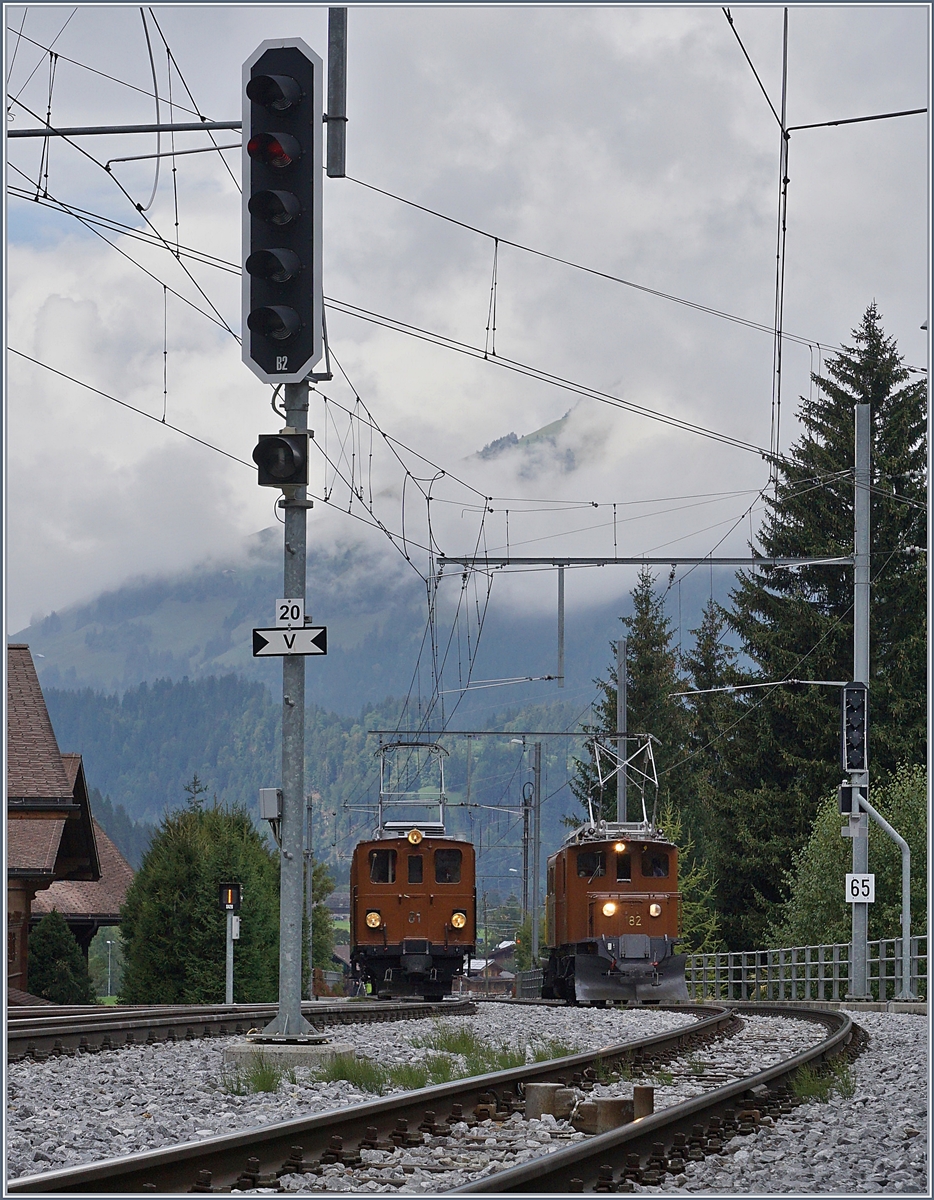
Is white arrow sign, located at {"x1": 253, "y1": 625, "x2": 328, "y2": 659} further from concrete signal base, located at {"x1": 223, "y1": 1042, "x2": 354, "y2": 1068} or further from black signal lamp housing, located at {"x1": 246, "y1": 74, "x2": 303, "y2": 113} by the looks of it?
black signal lamp housing, located at {"x1": 246, "y1": 74, "x2": 303, "y2": 113}

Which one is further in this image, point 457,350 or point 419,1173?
point 457,350

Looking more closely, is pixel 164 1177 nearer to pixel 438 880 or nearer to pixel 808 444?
pixel 438 880

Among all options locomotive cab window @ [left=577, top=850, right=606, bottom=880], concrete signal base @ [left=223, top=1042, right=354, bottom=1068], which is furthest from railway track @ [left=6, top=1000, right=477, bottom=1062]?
locomotive cab window @ [left=577, top=850, right=606, bottom=880]

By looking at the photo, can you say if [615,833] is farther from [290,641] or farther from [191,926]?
[290,641]

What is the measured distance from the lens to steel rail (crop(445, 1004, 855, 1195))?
595 cm

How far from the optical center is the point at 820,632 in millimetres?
51531

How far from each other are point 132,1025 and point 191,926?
24409mm

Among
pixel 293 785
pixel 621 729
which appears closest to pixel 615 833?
pixel 621 729

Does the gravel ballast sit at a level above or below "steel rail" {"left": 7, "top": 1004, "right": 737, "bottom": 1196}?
below

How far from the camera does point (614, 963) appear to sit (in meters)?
27.0

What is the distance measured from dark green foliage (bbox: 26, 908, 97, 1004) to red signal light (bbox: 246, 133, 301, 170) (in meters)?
26.3

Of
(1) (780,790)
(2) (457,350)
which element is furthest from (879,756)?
(2) (457,350)

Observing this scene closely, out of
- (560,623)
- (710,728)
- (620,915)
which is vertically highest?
(560,623)

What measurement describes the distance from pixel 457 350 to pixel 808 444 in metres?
34.4
